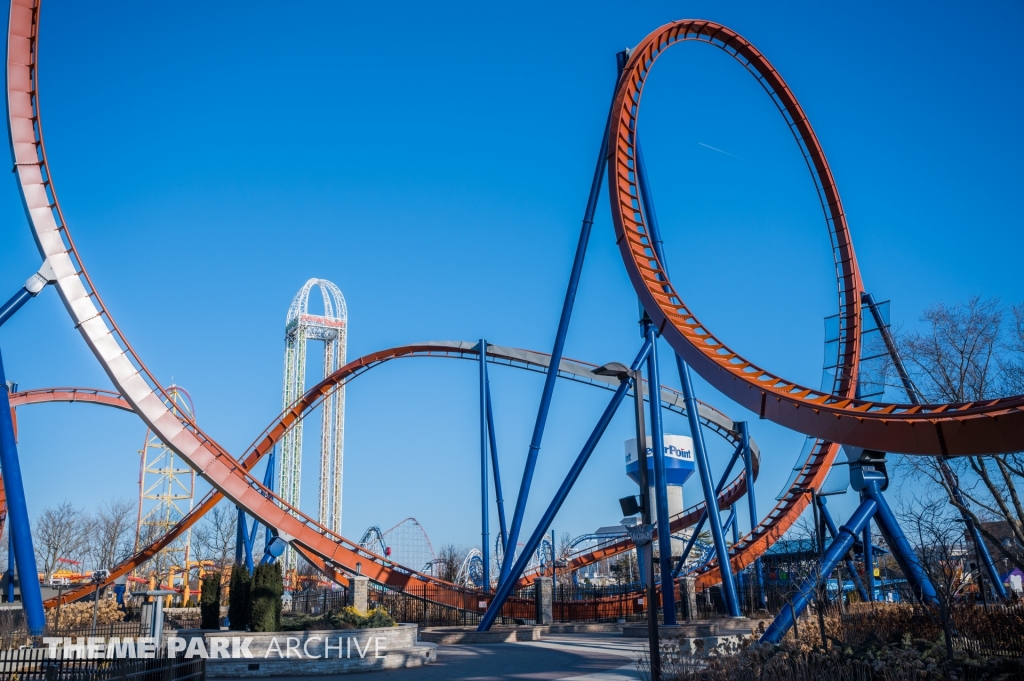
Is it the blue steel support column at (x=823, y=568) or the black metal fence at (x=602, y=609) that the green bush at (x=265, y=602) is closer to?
the blue steel support column at (x=823, y=568)

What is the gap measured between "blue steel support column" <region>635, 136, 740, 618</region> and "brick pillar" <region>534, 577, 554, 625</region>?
5.56 metres

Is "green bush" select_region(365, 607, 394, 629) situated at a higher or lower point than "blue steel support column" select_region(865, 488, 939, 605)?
lower

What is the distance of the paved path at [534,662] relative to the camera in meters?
12.3

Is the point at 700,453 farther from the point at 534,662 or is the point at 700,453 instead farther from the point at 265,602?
the point at 265,602

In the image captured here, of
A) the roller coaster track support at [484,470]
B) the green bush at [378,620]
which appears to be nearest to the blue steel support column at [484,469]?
the roller coaster track support at [484,470]

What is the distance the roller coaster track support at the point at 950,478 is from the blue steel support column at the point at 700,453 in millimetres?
4320

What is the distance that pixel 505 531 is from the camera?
2312 cm

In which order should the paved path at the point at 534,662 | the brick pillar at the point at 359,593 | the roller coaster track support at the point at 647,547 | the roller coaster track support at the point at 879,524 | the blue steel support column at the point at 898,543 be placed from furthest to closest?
1. the brick pillar at the point at 359,593
2. the paved path at the point at 534,662
3. the blue steel support column at the point at 898,543
4. the roller coaster track support at the point at 879,524
5. the roller coaster track support at the point at 647,547

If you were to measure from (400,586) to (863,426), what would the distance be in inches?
612

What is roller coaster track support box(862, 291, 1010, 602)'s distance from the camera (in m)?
14.8

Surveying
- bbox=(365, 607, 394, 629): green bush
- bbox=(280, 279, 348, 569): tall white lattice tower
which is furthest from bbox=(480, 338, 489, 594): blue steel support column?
bbox=(280, 279, 348, 569): tall white lattice tower

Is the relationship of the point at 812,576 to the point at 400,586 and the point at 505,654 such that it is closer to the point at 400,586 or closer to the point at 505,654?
the point at 505,654

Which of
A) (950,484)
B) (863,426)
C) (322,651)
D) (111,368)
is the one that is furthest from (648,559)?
(111,368)

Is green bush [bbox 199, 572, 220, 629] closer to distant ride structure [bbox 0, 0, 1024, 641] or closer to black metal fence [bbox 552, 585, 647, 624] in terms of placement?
distant ride structure [bbox 0, 0, 1024, 641]
